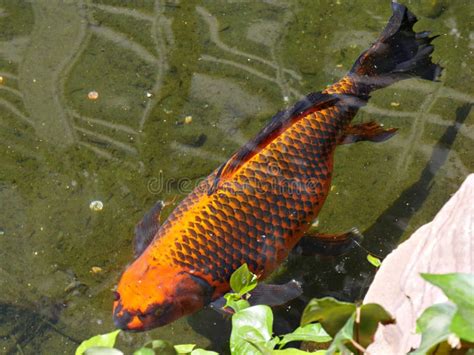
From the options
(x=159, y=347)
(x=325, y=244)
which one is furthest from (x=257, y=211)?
(x=159, y=347)

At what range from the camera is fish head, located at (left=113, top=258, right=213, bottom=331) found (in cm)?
267

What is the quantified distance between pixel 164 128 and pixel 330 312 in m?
2.47

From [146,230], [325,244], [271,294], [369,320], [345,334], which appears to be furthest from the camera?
[325,244]

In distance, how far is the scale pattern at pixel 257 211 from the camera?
2.75 m

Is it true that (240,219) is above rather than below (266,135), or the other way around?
below

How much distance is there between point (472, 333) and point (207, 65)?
119 inches

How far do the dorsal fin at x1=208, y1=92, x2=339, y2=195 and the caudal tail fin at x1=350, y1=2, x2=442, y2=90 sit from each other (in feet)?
1.16

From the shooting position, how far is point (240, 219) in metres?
2.78

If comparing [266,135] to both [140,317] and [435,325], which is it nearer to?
[140,317]

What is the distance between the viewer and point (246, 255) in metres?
2.79

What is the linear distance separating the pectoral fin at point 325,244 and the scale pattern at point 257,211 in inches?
9.5

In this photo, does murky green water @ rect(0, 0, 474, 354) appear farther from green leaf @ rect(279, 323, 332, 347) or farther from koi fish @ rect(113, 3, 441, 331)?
green leaf @ rect(279, 323, 332, 347)

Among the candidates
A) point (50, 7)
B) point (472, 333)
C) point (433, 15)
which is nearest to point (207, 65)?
point (50, 7)

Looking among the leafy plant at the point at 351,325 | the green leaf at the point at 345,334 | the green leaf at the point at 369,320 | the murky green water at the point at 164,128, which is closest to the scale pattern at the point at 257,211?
the murky green water at the point at 164,128
